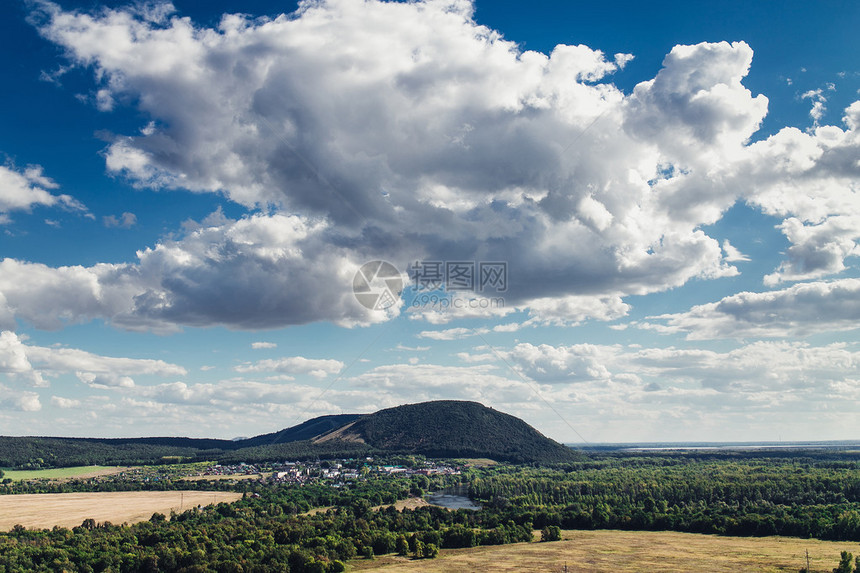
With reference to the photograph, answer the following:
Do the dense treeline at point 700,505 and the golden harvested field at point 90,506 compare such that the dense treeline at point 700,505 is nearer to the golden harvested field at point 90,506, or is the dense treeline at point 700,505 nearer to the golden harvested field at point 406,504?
the golden harvested field at point 406,504

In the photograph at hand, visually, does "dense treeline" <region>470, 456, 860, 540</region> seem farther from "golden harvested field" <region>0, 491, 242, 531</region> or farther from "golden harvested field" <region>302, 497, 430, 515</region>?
"golden harvested field" <region>0, 491, 242, 531</region>

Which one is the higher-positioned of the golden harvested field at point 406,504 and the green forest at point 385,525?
the green forest at point 385,525

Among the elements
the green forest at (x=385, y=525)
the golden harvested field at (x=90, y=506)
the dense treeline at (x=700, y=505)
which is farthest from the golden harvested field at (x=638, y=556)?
the golden harvested field at (x=90, y=506)

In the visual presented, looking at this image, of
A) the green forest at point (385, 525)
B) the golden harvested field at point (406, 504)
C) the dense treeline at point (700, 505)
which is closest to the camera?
the green forest at point (385, 525)

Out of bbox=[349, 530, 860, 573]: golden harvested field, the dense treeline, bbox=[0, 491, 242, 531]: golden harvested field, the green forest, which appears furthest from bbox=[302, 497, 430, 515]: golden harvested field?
bbox=[349, 530, 860, 573]: golden harvested field

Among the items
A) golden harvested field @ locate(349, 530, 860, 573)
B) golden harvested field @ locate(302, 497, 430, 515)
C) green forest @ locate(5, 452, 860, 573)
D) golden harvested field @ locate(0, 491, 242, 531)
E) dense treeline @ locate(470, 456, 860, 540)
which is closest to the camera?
green forest @ locate(5, 452, 860, 573)
